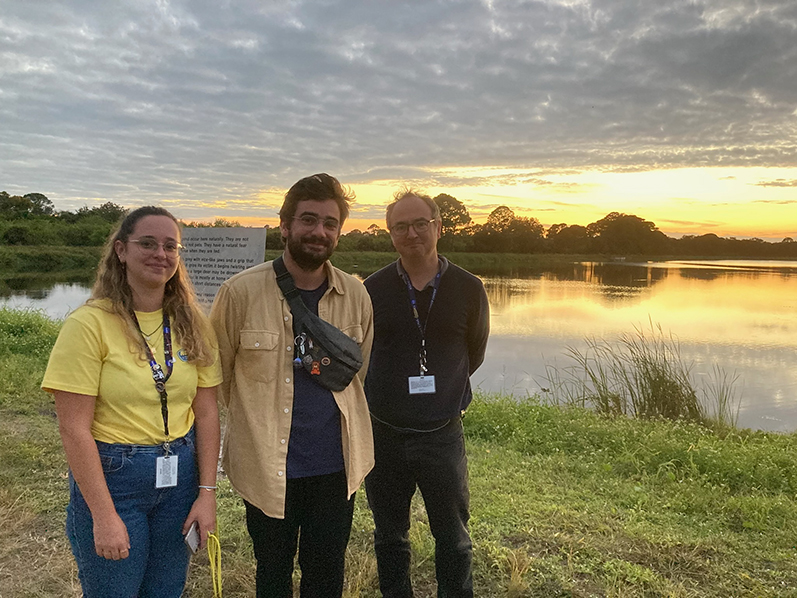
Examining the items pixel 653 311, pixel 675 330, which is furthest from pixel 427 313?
pixel 653 311

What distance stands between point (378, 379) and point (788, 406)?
10.1m

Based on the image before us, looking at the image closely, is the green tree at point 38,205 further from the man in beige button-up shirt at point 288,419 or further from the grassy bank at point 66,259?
the man in beige button-up shirt at point 288,419

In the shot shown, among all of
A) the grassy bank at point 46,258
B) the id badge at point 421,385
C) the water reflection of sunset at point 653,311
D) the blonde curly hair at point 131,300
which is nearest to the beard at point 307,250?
the blonde curly hair at point 131,300

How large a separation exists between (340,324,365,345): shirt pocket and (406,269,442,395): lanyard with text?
410mm

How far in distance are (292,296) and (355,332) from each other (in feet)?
1.09

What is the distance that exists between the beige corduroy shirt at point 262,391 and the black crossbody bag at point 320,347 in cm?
4

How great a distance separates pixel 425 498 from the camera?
2521 millimetres

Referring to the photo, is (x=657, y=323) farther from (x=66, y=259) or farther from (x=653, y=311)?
(x=66, y=259)

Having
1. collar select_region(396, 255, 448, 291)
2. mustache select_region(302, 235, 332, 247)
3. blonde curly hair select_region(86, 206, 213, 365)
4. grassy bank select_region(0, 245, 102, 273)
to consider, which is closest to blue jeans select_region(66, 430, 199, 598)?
blonde curly hair select_region(86, 206, 213, 365)

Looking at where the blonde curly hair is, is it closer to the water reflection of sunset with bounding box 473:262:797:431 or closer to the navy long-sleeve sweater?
the navy long-sleeve sweater

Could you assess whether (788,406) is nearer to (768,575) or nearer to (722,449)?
(722,449)

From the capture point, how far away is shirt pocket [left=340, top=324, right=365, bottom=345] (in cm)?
219

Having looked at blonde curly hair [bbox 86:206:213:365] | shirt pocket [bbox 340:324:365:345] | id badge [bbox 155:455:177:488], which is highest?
blonde curly hair [bbox 86:206:213:365]

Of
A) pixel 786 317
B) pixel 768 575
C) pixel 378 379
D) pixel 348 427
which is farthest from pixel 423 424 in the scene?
pixel 786 317
